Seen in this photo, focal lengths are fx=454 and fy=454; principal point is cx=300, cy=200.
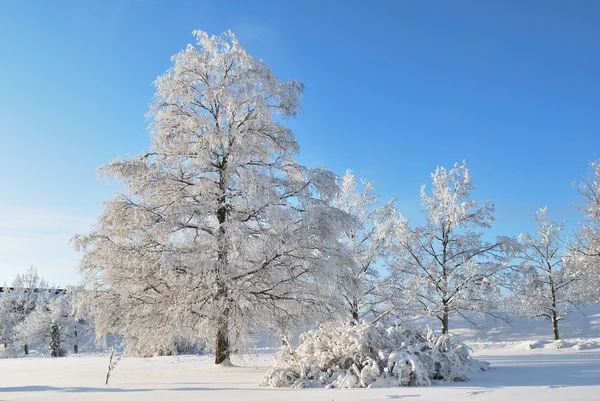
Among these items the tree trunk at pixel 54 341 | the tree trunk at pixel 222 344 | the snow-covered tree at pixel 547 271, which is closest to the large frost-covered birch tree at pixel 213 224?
the tree trunk at pixel 222 344

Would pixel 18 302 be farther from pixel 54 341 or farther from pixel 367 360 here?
pixel 367 360

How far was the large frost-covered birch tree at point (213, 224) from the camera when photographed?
426 inches

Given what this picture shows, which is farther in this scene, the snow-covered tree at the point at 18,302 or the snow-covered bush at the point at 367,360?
the snow-covered tree at the point at 18,302

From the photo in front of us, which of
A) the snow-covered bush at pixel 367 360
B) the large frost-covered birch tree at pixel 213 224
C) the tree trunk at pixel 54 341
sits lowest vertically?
the tree trunk at pixel 54 341

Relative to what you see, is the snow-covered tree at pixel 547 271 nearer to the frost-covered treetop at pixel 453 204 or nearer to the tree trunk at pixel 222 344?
the frost-covered treetop at pixel 453 204

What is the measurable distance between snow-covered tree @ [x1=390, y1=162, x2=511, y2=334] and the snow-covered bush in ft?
39.0

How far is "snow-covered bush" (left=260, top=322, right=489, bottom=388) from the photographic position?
6109mm

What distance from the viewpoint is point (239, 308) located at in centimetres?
1097

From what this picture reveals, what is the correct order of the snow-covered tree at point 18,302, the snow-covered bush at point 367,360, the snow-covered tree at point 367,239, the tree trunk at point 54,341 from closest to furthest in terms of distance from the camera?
the snow-covered bush at point 367,360
the snow-covered tree at point 367,239
the tree trunk at point 54,341
the snow-covered tree at point 18,302

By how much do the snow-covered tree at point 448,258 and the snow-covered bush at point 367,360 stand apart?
11879 millimetres

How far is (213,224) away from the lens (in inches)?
504

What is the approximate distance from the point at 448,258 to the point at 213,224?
1091cm

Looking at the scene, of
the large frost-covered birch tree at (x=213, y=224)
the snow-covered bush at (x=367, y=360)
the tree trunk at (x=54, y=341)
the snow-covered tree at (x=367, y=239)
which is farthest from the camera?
the tree trunk at (x=54, y=341)

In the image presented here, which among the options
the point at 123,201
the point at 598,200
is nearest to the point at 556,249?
the point at 598,200
